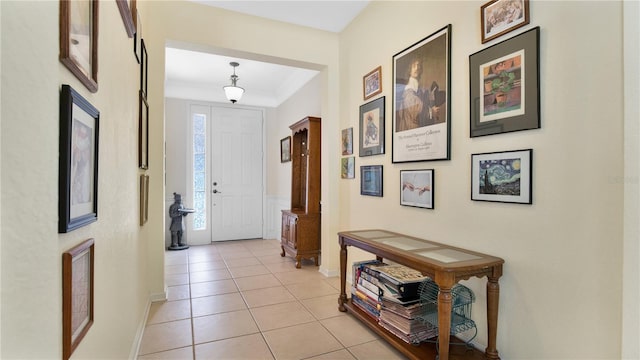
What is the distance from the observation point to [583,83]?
1442 millimetres

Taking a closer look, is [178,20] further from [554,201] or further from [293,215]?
[554,201]

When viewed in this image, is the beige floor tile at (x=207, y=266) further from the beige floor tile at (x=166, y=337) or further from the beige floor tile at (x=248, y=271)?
the beige floor tile at (x=166, y=337)

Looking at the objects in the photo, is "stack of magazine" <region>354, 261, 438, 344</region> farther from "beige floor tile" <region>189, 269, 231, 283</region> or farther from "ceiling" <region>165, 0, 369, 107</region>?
"ceiling" <region>165, 0, 369, 107</region>

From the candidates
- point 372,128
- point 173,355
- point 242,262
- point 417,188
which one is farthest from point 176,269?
point 417,188

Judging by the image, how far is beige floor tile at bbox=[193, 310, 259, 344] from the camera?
228 cm

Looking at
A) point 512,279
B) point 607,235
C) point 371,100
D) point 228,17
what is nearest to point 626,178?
point 607,235

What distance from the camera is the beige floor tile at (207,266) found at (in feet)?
13.1

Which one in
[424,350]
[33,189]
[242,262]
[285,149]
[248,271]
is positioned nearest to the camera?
[33,189]

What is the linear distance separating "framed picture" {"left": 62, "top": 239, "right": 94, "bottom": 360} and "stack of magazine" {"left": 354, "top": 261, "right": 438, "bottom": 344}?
173 cm

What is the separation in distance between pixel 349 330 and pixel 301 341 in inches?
15.6

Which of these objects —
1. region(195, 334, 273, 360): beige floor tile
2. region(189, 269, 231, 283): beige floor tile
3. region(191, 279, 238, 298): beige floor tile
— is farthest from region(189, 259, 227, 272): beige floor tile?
region(195, 334, 273, 360): beige floor tile

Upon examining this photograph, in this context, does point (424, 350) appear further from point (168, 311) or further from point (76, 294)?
point (168, 311)

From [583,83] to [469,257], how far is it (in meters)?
1.05

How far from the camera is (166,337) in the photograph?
2.26m
